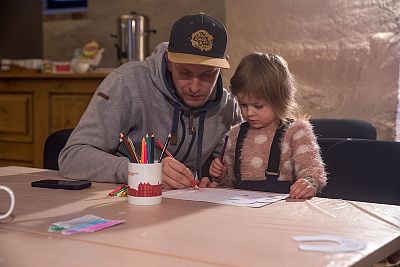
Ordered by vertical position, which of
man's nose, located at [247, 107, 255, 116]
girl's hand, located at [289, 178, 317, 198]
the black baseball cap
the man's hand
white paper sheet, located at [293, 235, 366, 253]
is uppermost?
the black baseball cap

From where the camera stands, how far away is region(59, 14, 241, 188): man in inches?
70.4

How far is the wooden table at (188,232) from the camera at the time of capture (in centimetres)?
92

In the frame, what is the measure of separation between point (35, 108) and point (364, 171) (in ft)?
8.42

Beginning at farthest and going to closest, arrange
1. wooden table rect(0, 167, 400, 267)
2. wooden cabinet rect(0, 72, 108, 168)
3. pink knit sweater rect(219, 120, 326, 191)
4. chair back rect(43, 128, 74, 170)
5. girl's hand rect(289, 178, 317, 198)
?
1. wooden cabinet rect(0, 72, 108, 168)
2. chair back rect(43, 128, 74, 170)
3. pink knit sweater rect(219, 120, 326, 191)
4. girl's hand rect(289, 178, 317, 198)
5. wooden table rect(0, 167, 400, 267)

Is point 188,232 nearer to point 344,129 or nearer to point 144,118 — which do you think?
point 144,118

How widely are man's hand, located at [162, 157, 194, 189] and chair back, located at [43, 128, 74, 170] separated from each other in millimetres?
A: 679

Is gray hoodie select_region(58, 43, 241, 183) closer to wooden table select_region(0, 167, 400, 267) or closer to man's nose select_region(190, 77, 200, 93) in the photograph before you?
man's nose select_region(190, 77, 200, 93)

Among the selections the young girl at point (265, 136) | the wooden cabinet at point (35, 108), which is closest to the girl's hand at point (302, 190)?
the young girl at point (265, 136)

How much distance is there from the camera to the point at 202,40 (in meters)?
1.82

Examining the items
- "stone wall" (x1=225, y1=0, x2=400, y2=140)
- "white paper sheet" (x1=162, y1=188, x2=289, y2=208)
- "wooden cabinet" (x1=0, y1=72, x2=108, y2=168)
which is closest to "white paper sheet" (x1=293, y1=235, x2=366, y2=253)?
"white paper sheet" (x1=162, y1=188, x2=289, y2=208)

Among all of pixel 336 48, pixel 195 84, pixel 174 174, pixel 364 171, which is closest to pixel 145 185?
pixel 174 174

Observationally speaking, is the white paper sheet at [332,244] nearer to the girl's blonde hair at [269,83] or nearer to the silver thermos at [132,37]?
the girl's blonde hair at [269,83]

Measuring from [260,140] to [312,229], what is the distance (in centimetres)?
79

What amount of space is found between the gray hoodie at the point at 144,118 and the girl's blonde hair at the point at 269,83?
0.19 m
